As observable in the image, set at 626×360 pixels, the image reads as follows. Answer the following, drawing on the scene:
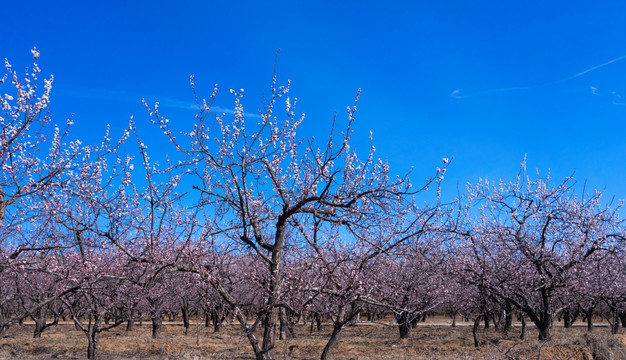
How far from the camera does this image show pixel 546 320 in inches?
591

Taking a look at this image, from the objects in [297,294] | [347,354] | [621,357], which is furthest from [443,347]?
[297,294]

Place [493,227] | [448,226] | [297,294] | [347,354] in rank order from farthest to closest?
1. [347,354]
2. [493,227]
3. [448,226]
4. [297,294]

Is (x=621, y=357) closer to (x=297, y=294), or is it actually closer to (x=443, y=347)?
(x=443, y=347)

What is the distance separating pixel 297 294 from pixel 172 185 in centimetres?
339

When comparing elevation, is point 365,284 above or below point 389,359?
above

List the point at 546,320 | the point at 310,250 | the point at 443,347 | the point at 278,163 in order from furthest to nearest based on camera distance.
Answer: the point at 443,347 → the point at 546,320 → the point at 310,250 → the point at 278,163

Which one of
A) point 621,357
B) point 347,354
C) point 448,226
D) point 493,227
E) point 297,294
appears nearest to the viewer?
point 297,294

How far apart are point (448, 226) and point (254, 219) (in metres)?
8.83

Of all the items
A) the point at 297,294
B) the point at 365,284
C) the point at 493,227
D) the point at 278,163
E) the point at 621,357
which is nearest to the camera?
the point at 297,294

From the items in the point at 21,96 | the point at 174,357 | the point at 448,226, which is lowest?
the point at 174,357

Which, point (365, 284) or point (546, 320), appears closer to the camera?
point (365, 284)

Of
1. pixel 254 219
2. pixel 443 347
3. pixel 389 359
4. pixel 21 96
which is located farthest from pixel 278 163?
pixel 443 347

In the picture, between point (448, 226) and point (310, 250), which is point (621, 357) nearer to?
point (448, 226)

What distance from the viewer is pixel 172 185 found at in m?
8.46
